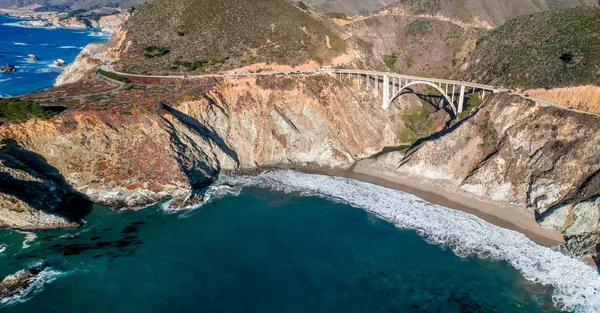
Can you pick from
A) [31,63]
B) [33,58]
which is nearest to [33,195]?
[31,63]

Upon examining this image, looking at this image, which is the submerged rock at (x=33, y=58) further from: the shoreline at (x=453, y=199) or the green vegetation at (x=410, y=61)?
the green vegetation at (x=410, y=61)

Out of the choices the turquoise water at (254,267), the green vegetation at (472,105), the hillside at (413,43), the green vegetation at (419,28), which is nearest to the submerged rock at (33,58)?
the hillside at (413,43)

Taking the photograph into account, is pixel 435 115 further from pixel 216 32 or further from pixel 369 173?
pixel 216 32

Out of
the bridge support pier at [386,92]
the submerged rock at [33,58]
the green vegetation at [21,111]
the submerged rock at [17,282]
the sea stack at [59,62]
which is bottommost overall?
the submerged rock at [17,282]

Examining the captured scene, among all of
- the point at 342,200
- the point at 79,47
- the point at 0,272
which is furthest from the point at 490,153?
the point at 79,47

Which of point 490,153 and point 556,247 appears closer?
point 556,247

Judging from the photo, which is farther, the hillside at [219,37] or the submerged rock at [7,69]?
the submerged rock at [7,69]
